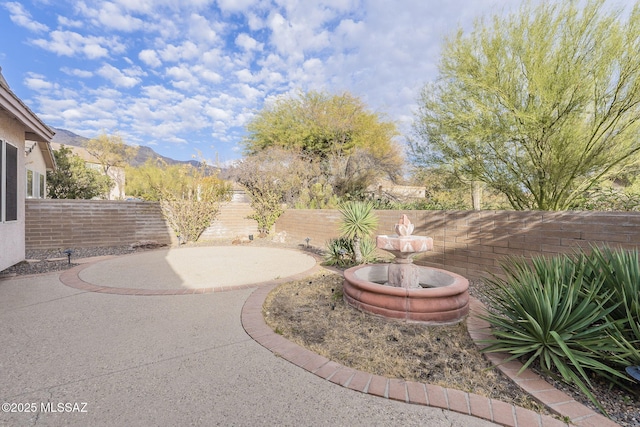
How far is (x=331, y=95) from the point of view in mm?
18188

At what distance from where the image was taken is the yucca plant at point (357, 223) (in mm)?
6281

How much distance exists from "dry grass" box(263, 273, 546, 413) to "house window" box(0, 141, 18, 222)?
19.9ft

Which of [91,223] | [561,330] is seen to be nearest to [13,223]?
[91,223]

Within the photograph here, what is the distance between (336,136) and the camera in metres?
17.3

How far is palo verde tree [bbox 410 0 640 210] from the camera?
4875 mm

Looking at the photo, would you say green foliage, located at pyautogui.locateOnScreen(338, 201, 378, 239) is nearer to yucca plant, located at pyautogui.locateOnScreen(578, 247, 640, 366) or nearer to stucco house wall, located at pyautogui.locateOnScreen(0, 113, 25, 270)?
yucca plant, located at pyautogui.locateOnScreen(578, 247, 640, 366)

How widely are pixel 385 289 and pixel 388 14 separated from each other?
346 inches

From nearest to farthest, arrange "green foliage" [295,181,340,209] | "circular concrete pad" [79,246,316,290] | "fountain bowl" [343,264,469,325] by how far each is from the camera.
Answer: "fountain bowl" [343,264,469,325] → "circular concrete pad" [79,246,316,290] → "green foliage" [295,181,340,209]

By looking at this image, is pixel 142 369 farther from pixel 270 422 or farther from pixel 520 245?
pixel 520 245

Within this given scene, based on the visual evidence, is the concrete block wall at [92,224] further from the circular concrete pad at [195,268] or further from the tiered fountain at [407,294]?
the tiered fountain at [407,294]

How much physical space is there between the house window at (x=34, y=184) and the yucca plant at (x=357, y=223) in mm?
12470

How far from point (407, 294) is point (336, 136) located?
14832mm

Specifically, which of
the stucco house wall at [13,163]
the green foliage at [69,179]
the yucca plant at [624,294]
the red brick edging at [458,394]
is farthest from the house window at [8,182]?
the green foliage at [69,179]

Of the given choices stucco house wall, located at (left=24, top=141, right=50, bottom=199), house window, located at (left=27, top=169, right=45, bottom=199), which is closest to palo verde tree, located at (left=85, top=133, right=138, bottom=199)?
stucco house wall, located at (left=24, top=141, right=50, bottom=199)
